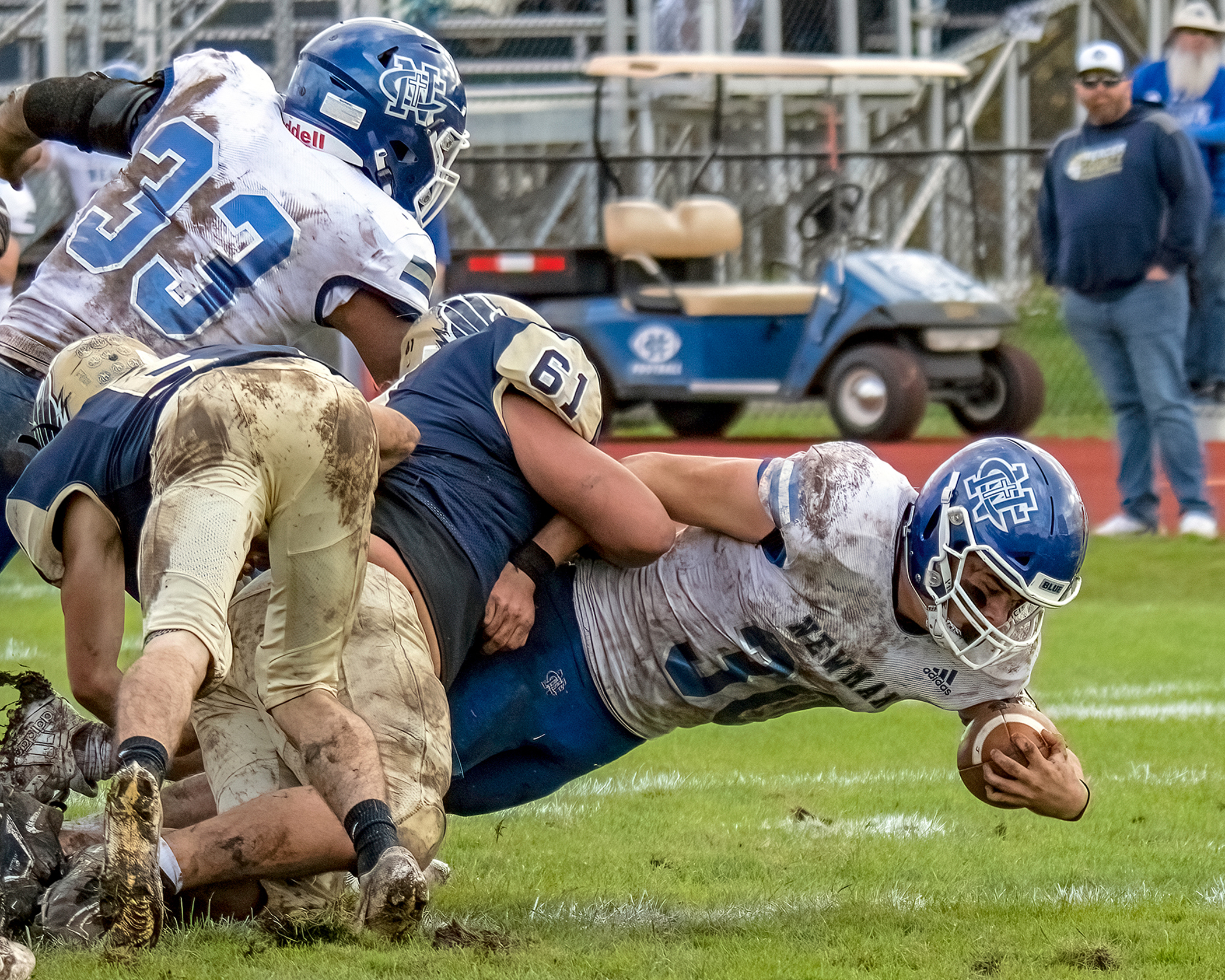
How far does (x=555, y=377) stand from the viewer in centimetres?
349

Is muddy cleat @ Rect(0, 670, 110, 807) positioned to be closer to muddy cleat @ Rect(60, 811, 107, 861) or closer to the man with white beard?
muddy cleat @ Rect(60, 811, 107, 861)

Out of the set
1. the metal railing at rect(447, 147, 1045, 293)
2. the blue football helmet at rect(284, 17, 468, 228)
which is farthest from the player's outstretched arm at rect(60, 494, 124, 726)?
the metal railing at rect(447, 147, 1045, 293)

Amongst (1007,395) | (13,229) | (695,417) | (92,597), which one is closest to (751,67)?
(695,417)

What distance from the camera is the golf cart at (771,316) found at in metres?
11.7

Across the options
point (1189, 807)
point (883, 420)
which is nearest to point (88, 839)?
point (1189, 807)

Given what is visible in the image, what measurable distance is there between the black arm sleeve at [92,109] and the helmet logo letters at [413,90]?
545mm

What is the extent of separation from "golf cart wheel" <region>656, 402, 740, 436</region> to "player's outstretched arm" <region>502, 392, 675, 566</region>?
9486 mm

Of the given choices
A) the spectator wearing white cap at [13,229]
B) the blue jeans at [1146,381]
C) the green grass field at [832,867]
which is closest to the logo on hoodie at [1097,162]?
the blue jeans at [1146,381]

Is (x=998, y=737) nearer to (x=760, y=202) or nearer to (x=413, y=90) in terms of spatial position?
(x=413, y=90)

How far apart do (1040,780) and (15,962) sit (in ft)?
5.92

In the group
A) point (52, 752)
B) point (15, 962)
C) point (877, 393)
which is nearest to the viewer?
point (15, 962)

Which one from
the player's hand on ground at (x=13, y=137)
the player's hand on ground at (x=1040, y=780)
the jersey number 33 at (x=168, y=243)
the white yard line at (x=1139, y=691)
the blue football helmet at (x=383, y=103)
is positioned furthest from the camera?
the white yard line at (x=1139, y=691)

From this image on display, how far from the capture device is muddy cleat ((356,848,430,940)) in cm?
276

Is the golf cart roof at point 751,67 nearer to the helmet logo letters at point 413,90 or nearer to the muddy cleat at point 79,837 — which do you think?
the helmet logo letters at point 413,90
